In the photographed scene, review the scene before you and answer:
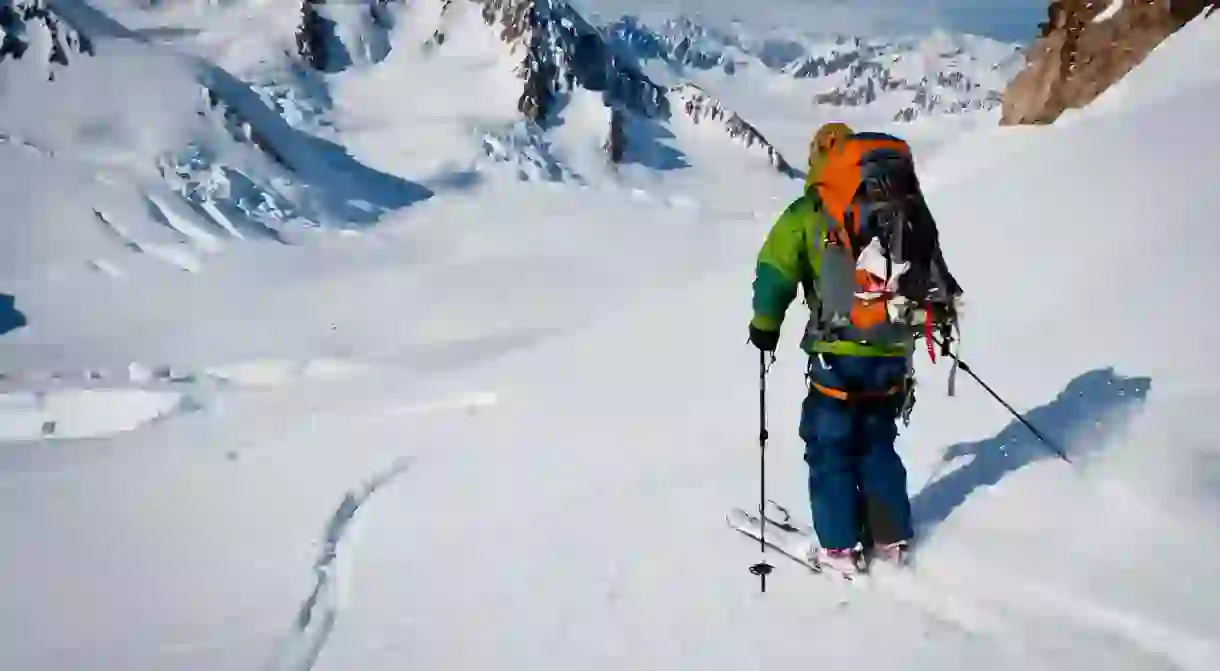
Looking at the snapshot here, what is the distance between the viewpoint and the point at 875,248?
13.5ft

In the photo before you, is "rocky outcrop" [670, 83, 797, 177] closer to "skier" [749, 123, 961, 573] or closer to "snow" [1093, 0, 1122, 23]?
"snow" [1093, 0, 1122, 23]

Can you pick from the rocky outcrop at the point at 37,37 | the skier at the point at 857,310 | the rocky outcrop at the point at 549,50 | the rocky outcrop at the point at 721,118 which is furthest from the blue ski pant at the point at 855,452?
the rocky outcrop at the point at 721,118

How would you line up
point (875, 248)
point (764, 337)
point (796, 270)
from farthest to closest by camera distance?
point (764, 337) → point (796, 270) → point (875, 248)

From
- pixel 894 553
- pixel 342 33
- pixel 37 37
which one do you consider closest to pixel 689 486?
pixel 894 553

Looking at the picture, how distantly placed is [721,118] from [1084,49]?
6260 inches

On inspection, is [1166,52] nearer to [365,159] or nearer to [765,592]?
[765,592]

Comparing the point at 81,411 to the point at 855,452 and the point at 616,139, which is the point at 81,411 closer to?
the point at 855,452

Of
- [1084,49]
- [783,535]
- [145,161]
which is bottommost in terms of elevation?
[145,161]

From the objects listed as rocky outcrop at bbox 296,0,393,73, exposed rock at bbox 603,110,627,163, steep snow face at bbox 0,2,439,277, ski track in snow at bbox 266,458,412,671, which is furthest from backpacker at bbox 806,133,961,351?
exposed rock at bbox 603,110,627,163

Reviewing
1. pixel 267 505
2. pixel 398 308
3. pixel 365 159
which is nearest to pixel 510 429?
pixel 267 505

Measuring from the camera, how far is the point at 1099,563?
431cm

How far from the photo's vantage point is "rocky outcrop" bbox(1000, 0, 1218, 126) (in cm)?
1702

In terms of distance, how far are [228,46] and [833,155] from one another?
131 metres

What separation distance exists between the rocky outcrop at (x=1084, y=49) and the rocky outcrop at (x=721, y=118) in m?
149
